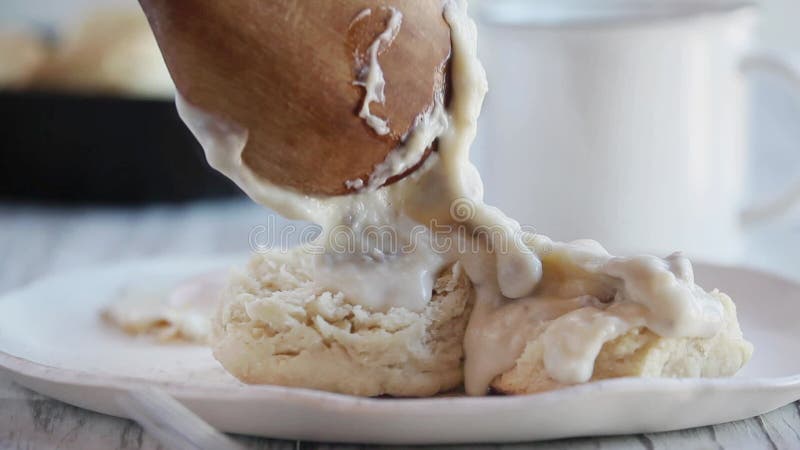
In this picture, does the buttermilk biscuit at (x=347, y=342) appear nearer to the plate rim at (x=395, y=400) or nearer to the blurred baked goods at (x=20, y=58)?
the plate rim at (x=395, y=400)

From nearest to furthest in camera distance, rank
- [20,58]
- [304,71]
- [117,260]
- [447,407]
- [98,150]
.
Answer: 1. [447,407]
2. [304,71]
3. [117,260]
4. [98,150]
5. [20,58]

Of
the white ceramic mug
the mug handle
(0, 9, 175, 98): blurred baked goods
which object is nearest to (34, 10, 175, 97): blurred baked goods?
(0, 9, 175, 98): blurred baked goods

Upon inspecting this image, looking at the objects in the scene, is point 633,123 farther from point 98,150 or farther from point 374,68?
point 98,150

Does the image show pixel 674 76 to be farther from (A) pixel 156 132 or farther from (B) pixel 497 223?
(A) pixel 156 132

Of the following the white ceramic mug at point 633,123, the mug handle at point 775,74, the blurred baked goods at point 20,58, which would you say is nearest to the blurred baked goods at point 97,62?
the blurred baked goods at point 20,58

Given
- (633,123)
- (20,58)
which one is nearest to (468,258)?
(633,123)

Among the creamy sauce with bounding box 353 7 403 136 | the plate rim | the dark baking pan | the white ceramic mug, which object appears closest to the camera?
the plate rim

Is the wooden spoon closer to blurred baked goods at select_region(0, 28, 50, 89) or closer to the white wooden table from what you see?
the white wooden table
